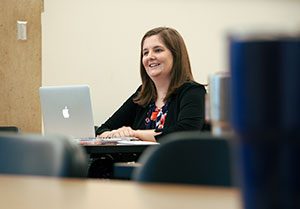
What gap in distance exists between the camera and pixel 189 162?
3.67 ft

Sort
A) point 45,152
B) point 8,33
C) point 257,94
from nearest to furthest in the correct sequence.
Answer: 1. point 257,94
2. point 45,152
3. point 8,33

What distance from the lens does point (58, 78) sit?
18.1ft

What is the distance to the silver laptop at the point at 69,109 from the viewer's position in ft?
11.9

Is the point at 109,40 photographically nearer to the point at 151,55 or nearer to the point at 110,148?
the point at 151,55

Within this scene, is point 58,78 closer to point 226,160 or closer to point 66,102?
point 66,102

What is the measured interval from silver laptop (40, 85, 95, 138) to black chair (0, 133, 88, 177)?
7.53 feet

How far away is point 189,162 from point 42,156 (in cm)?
29

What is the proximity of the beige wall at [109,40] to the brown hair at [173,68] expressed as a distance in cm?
135

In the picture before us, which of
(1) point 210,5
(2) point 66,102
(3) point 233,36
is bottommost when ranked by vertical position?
(2) point 66,102

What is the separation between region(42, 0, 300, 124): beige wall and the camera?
548cm

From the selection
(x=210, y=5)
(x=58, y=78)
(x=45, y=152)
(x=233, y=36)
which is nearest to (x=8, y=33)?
(x=58, y=78)

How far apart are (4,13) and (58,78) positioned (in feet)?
2.36

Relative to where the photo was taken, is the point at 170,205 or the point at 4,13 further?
the point at 4,13

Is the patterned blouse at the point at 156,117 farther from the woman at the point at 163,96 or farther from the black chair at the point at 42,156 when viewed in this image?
the black chair at the point at 42,156
